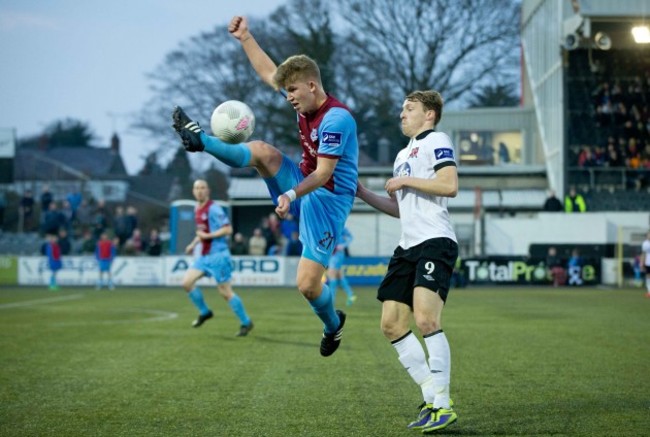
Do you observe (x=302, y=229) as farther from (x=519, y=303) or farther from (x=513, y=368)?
(x=519, y=303)

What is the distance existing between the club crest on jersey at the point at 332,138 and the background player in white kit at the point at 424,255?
19.6 inches

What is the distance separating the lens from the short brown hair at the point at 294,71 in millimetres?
7602

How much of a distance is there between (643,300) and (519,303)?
347 centimetres

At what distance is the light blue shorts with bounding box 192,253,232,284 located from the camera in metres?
15.4

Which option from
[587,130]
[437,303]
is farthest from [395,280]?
[587,130]

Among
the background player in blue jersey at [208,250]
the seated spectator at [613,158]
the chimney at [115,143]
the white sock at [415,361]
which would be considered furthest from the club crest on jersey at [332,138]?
the chimney at [115,143]

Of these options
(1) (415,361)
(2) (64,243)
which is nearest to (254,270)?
(2) (64,243)

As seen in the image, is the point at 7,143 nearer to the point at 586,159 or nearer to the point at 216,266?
the point at 586,159

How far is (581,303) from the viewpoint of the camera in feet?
78.1

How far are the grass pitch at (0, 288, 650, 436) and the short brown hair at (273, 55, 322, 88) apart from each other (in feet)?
8.63

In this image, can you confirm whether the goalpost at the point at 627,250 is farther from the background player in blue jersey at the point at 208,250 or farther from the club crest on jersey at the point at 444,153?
the club crest on jersey at the point at 444,153

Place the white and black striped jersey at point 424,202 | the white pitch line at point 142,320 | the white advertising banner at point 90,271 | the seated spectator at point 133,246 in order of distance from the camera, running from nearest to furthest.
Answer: the white and black striped jersey at point 424,202 < the white pitch line at point 142,320 < the white advertising banner at point 90,271 < the seated spectator at point 133,246

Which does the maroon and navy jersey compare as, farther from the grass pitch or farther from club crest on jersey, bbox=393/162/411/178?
the grass pitch

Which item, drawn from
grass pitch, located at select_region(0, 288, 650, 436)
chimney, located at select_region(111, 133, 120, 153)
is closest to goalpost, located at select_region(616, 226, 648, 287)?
grass pitch, located at select_region(0, 288, 650, 436)
